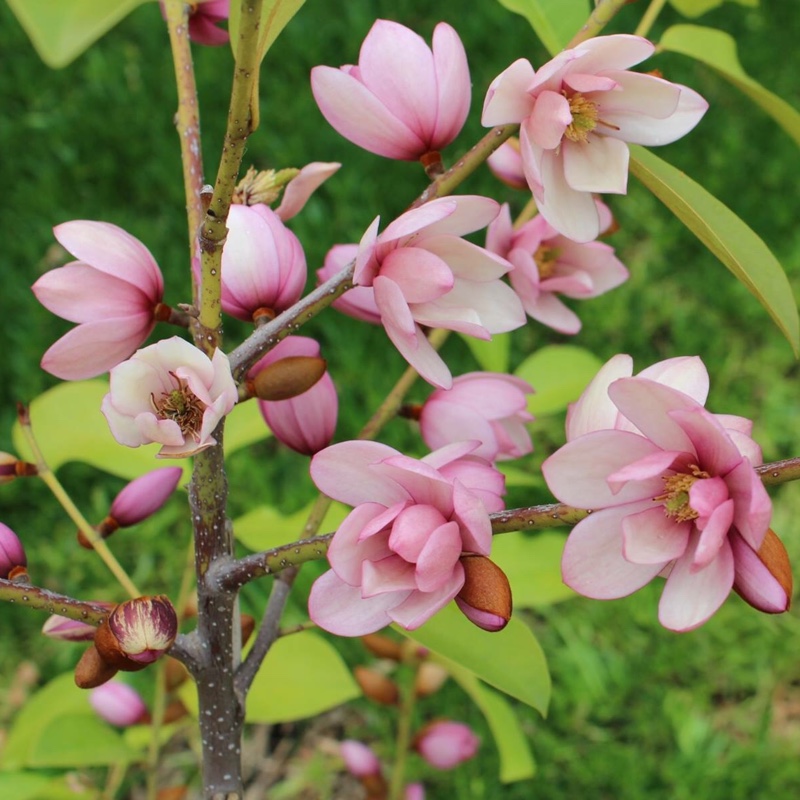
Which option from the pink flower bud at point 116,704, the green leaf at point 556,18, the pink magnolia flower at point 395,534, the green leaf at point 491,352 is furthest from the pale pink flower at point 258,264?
the pink flower bud at point 116,704

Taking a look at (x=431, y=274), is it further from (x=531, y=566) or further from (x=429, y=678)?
(x=429, y=678)

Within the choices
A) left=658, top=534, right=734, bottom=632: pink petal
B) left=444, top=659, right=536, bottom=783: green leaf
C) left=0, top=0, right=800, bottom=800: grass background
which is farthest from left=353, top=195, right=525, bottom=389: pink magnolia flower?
left=0, top=0, right=800, bottom=800: grass background

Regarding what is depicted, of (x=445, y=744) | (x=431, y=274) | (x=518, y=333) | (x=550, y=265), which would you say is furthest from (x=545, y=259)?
(x=518, y=333)

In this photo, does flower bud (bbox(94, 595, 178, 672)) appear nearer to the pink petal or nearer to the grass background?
the pink petal

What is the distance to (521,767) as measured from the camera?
102 centimetres

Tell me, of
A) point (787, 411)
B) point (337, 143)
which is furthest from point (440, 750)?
point (337, 143)

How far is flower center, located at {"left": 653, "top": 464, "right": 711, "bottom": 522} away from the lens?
489 millimetres

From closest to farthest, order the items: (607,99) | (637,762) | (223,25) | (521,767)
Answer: (607,99) < (223,25) < (521,767) < (637,762)

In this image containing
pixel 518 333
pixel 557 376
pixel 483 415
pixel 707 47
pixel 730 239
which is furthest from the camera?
pixel 518 333

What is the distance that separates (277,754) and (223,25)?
1234 mm

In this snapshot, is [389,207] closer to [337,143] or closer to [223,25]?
[337,143]

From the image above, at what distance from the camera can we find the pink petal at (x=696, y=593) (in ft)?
1.56

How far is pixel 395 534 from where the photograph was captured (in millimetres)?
496

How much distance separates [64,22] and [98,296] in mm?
162
